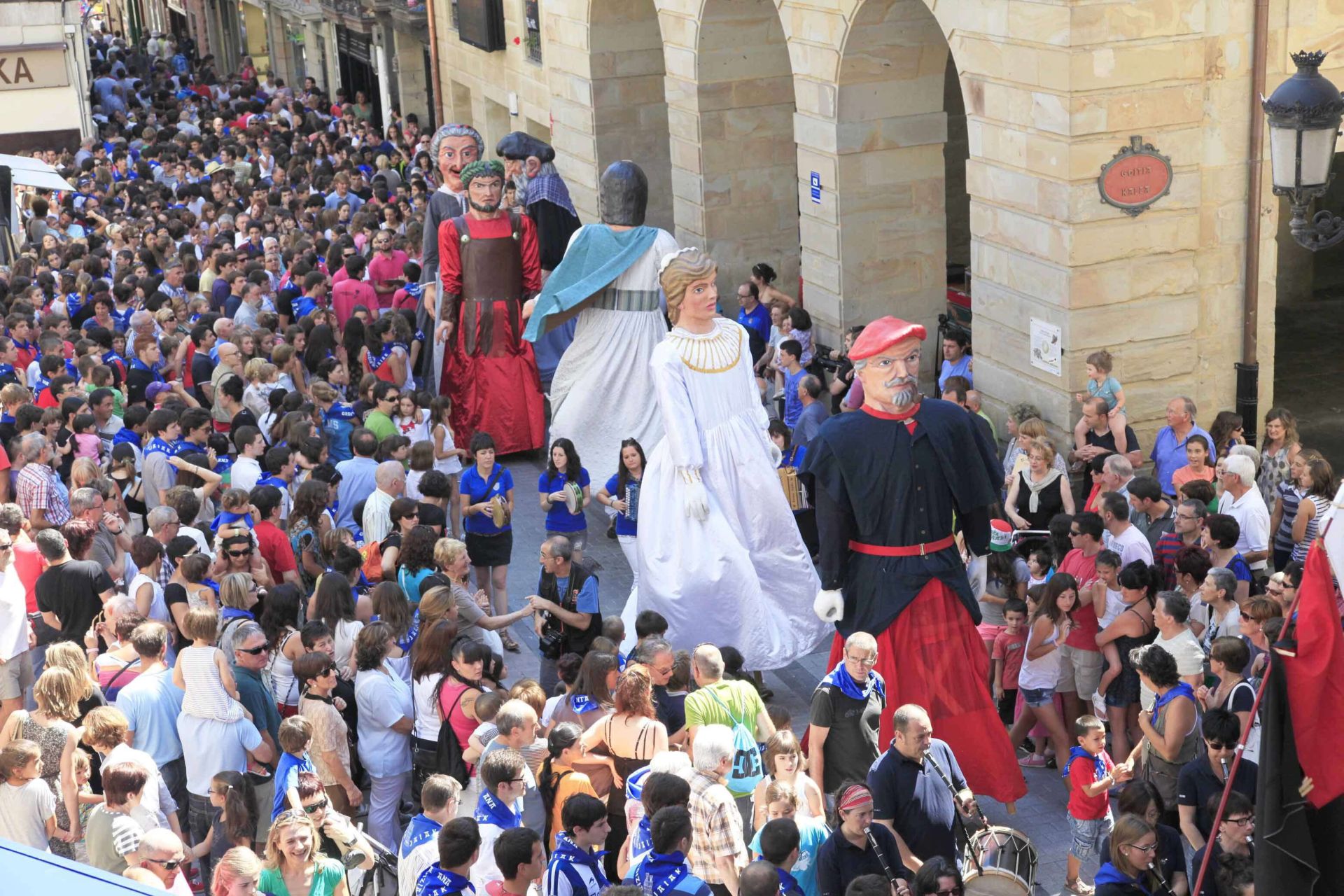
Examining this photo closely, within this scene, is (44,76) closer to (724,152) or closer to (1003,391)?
(724,152)

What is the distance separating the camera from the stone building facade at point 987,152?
1005cm

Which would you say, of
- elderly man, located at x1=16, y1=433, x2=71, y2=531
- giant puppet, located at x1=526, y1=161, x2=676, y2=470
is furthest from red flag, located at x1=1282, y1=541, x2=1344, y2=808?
giant puppet, located at x1=526, y1=161, x2=676, y2=470

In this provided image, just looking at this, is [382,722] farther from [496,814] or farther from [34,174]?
[34,174]

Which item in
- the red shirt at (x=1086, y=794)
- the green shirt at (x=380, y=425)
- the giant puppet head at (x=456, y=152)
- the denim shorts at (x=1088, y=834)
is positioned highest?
the giant puppet head at (x=456, y=152)

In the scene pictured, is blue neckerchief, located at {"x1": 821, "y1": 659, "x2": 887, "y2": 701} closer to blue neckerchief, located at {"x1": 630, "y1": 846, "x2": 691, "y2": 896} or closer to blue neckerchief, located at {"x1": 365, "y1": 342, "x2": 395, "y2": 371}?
blue neckerchief, located at {"x1": 630, "y1": 846, "x2": 691, "y2": 896}

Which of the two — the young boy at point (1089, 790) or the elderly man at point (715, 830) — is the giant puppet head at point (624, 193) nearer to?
the young boy at point (1089, 790)

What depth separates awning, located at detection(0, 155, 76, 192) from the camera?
54.7 feet

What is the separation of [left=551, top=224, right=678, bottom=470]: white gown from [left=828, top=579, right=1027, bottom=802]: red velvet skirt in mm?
4241

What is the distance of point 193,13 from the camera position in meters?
48.3

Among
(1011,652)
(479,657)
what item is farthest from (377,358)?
(1011,652)

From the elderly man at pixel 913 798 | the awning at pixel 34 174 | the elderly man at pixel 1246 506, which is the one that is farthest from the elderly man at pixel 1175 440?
the awning at pixel 34 174

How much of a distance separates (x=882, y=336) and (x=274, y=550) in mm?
3305

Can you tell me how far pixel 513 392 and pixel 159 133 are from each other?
15.0m

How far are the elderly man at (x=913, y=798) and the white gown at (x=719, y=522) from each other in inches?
103
